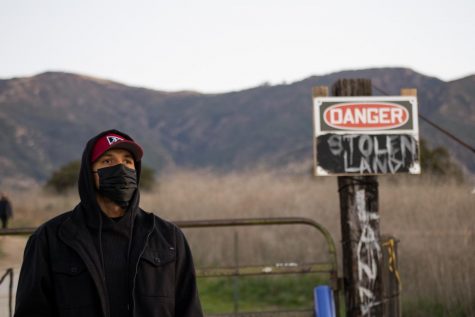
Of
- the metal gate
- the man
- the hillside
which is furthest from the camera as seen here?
the hillside

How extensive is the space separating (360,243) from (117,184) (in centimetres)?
296

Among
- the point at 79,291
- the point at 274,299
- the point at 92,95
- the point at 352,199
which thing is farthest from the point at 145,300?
the point at 92,95

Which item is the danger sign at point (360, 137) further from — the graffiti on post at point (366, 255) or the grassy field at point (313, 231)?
the grassy field at point (313, 231)

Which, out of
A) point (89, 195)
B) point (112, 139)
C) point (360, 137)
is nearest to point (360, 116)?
point (360, 137)

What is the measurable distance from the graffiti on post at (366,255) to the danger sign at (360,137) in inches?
10.0

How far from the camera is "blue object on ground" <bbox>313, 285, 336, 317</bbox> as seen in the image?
5133 millimetres

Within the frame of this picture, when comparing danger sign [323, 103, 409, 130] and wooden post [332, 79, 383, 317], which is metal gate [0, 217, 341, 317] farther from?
danger sign [323, 103, 409, 130]

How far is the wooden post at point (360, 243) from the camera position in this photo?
17.6ft

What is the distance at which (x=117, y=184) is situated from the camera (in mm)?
2920

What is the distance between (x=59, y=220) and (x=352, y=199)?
3015 millimetres

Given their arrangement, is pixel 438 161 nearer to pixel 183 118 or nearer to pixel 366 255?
pixel 366 255

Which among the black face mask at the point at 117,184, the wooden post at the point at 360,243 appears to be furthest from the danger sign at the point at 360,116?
the black face mask at the point at 117,184

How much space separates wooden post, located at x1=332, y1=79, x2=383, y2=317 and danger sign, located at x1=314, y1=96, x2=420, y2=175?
0.10m

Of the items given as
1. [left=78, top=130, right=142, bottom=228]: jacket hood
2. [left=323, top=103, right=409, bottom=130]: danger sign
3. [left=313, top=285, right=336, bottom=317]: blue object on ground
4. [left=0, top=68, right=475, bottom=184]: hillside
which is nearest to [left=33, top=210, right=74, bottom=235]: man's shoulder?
[left=78, top=130, right=142, bottom=228]: jacket hood
